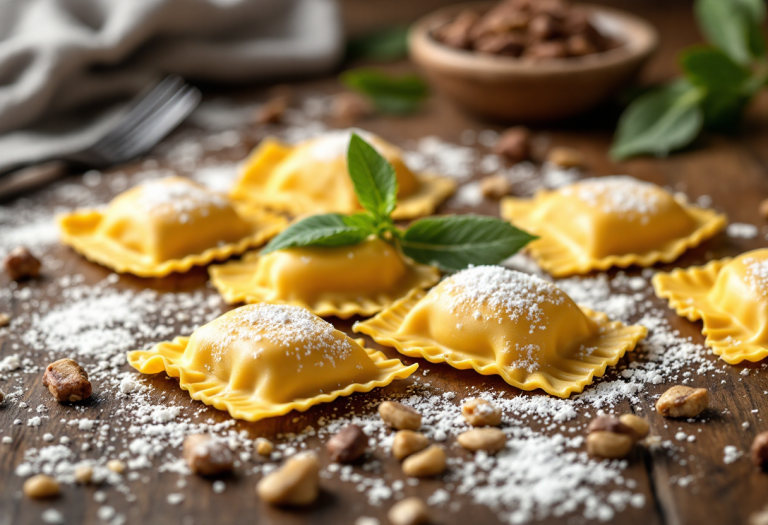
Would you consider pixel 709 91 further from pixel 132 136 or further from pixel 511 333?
pixel 132 136

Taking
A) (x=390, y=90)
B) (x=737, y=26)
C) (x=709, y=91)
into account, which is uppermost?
(x=737, y=26)

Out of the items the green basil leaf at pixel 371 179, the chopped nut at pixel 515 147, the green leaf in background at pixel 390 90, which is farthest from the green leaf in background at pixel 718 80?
the green basil leaf at pixel 371 179

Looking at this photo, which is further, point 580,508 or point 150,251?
point 150,251

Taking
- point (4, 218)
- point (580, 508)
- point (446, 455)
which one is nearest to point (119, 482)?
point (446, 455)

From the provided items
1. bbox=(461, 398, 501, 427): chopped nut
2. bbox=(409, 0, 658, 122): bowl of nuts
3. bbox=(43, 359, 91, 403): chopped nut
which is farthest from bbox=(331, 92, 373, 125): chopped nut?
bbox=(461, 398, 501, 427): chopped nut

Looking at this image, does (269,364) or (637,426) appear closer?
(637,426)

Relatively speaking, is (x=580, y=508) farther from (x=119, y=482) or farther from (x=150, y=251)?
(x=150, y=251)

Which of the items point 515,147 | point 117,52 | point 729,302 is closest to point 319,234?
point 729,302
